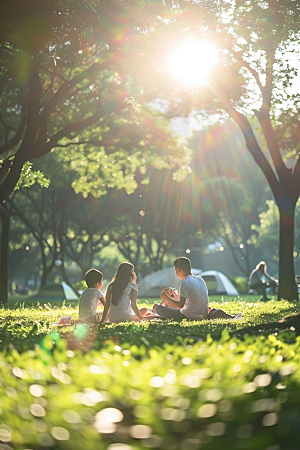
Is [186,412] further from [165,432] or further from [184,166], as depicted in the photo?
[184,166]

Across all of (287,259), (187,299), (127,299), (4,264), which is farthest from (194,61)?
(4,264)

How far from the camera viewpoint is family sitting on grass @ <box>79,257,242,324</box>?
1039cm

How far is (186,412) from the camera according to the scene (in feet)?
9.68

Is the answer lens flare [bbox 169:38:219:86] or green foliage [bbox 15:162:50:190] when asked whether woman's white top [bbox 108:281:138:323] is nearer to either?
lens flare [bbox 169:38:219:86]

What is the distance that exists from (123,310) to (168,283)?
22470 mm

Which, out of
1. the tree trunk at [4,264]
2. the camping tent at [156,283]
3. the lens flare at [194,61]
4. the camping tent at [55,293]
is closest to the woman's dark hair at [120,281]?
the lens flare at [194,61]

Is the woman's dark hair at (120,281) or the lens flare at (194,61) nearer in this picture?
the woman's dark hair at (120,281)

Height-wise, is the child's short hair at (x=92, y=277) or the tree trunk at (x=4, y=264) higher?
the tree trunk at (x=4, y=264)

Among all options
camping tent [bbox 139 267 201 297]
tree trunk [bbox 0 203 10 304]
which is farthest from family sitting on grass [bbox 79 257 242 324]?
camping tent [bbox 139 267 201 297]

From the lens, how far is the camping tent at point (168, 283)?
109 feet

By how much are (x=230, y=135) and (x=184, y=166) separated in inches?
954

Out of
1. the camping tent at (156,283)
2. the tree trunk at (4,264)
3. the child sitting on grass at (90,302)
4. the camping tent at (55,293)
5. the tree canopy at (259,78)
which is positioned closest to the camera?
the child sitting on grass at (90,302)

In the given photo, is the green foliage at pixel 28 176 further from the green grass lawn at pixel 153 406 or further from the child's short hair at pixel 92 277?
the green grass lawn at pixel 153 406

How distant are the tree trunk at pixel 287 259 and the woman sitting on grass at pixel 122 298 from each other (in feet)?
26.4
